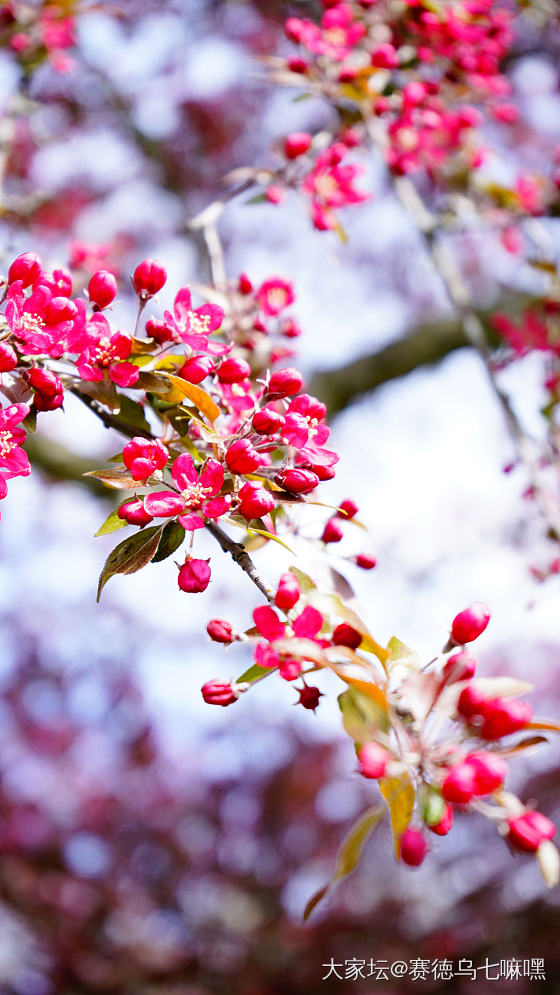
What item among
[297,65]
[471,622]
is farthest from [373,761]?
[297,65]

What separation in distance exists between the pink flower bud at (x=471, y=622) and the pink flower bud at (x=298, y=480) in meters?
0.21

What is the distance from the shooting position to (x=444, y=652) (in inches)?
32.9

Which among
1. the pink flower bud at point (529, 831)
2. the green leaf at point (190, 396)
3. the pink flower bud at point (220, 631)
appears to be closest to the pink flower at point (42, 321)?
the green leaf at point (190, 396)

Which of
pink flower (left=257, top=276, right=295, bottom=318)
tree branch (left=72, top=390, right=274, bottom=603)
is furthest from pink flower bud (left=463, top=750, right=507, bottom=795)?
pink flower (left=257, top=276, right=295, bottom=318)

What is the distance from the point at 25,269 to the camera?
92cm

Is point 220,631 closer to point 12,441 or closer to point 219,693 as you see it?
point 219,693

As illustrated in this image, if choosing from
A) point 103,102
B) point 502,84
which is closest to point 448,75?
point 502,84

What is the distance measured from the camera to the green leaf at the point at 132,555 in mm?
855

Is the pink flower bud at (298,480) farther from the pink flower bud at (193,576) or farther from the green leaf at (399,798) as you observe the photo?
the green leaf at (399,798)

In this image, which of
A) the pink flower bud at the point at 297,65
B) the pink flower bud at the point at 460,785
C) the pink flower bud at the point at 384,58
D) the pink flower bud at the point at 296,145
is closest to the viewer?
the pink flower bud at the point at 460,785

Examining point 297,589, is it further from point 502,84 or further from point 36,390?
point 502,84

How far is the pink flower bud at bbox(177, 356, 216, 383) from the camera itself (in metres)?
0.94

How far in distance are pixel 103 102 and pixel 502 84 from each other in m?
3.01

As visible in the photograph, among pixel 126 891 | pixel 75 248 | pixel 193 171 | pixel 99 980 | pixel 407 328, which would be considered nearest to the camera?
pixel 75 248
